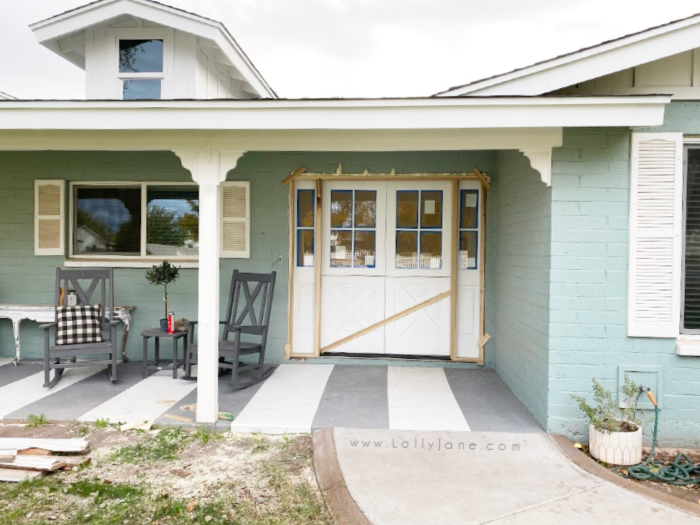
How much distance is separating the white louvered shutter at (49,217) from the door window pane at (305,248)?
8.64 ft

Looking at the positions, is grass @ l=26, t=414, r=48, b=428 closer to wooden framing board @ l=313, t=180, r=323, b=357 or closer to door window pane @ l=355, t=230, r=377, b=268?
wooden framing board @ l=313, t=180, r=323, b=357

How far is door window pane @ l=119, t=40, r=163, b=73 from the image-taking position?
606 centimetres

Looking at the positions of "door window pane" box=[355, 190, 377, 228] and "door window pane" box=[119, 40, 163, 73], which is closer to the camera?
"door window pane" box=[355, 190, 377, 228]

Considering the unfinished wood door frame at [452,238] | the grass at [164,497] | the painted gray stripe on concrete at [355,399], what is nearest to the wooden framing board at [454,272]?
the unfinished wood door frame at [452,238]

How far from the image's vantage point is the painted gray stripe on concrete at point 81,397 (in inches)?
158

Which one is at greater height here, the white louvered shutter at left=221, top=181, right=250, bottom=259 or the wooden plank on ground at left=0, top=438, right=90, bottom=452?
the white louvered shutter at left=221, top=181, right=250, bottom=259

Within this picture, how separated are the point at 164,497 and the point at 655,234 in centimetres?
358

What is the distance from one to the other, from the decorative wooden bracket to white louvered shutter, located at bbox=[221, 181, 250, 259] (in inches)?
123

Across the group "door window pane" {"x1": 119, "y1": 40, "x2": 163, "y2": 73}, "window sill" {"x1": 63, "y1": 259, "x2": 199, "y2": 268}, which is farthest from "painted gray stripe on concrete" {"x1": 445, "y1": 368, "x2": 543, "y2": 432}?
"door window pane" {"x1": 119, "y1": 40, "x2": 163, "y2": 73}

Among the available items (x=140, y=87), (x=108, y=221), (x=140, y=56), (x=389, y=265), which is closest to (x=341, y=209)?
(x=389, y=265)

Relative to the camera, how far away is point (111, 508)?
273 centimetres

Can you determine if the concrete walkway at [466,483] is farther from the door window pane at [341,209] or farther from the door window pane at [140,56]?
the door window pane at [140,56]

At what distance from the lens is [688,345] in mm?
3561

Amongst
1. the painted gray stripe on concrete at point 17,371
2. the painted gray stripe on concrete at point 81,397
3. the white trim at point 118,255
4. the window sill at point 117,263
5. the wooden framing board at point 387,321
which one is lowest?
the painted gray stripe on concrete at point 81,397
